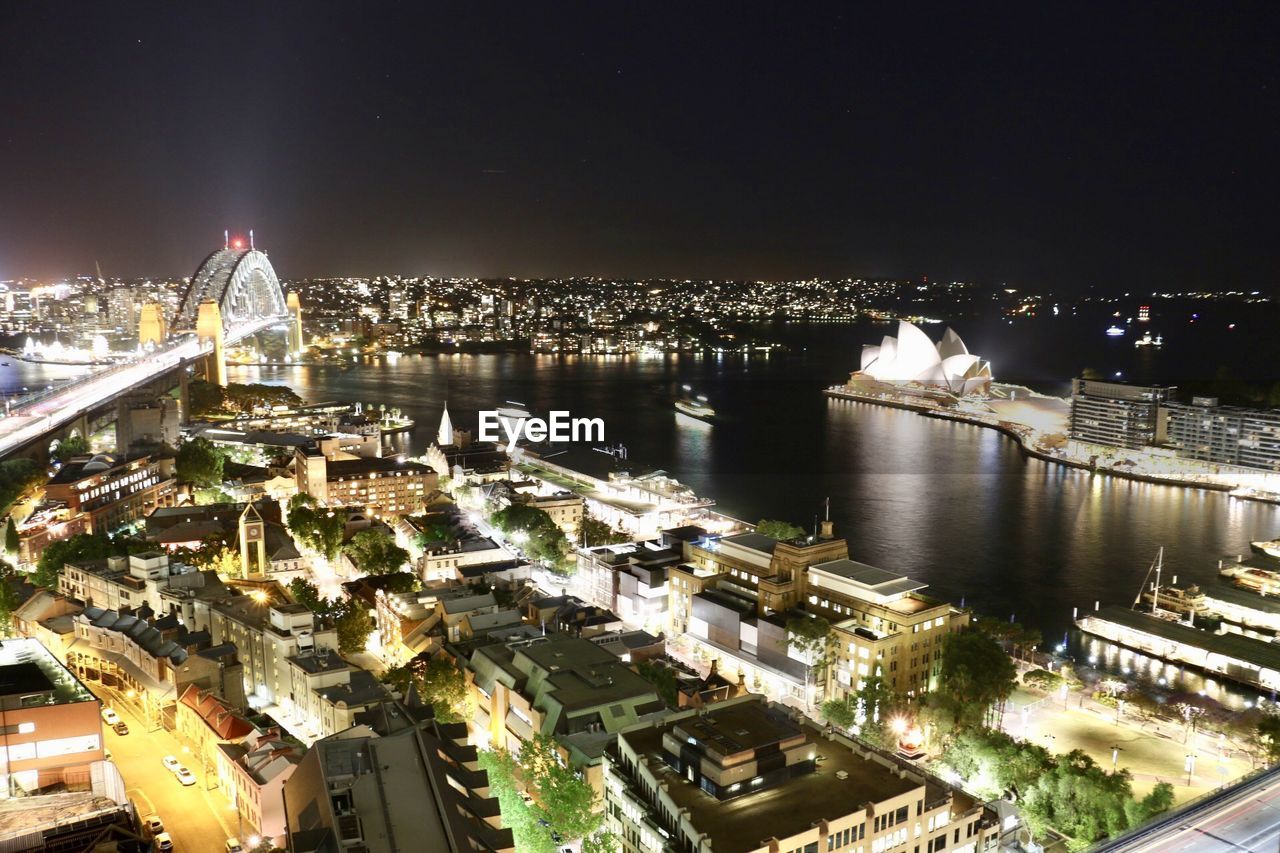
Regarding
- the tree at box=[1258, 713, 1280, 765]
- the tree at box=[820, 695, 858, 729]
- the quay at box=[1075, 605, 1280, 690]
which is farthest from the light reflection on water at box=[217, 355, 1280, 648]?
the tree at box=[820, 695, 858, 729]

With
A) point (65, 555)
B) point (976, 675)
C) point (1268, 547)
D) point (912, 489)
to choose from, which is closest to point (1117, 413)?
point (912, 489)

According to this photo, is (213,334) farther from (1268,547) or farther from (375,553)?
(1268,547)

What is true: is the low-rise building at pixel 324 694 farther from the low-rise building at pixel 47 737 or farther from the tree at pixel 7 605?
the tree at pixel 7 605

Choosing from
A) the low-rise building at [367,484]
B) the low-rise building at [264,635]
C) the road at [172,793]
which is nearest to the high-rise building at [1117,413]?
the low-rise building at [367,484]

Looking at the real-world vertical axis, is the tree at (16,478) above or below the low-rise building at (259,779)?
above

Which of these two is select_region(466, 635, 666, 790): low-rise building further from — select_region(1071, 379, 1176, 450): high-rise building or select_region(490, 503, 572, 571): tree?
select_region(1071, 379, 1176, 450): high-rise building
